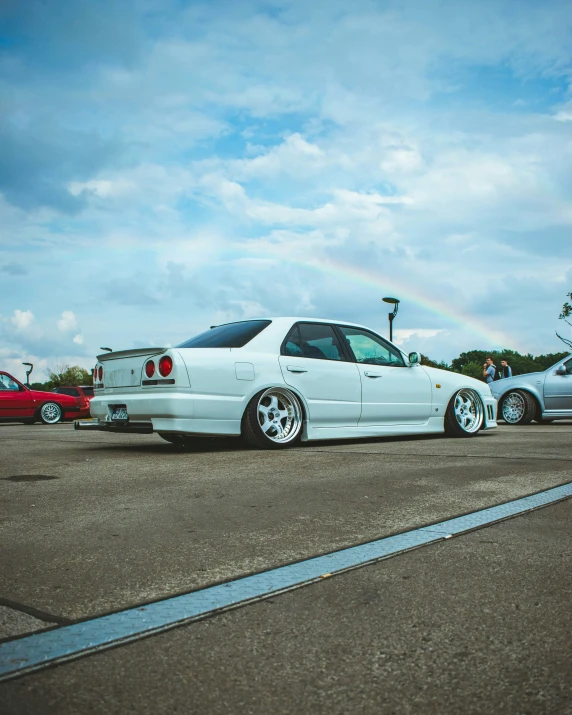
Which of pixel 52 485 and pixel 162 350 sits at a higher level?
pixel 162 350

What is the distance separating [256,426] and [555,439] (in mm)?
3453

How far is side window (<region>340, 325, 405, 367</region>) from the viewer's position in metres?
8.32

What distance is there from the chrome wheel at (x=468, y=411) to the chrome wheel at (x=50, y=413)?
1366 cm

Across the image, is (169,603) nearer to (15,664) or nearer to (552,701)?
(15,664)

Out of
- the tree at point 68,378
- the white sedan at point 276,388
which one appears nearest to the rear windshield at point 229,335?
the white sedan at point 276,388

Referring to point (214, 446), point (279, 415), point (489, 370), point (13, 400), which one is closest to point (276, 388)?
point (279, 415)

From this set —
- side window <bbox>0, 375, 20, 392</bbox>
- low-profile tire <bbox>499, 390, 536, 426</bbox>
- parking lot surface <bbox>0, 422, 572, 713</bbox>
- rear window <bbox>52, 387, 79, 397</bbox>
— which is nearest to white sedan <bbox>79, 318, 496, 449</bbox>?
parking lot surface <bbox>0, 422, 572, 713</bbox>

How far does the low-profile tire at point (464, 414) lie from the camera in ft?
29.7

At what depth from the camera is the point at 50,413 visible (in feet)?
65.8

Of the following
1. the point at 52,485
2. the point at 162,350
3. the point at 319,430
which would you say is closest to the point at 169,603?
the point at 52,485

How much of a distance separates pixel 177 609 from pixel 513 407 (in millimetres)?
12392

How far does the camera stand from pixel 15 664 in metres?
1.77

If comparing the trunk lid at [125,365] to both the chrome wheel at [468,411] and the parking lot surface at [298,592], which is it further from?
the chrome wheel at [468,411]

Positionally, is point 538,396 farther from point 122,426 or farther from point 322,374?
point 122,426
